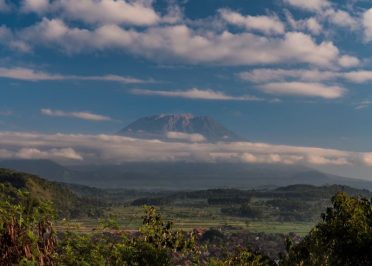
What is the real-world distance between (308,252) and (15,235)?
26.9m

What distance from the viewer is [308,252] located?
45.8 metres

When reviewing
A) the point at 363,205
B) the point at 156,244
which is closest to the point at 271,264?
the point at 363,205

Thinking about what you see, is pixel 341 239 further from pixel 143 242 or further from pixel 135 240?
pixel 135 240

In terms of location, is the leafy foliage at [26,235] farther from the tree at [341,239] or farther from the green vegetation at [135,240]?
the tree at [341,239]

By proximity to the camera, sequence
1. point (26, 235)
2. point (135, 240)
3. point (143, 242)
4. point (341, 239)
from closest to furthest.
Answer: point (26, 235) < point (143, 242) < point (135, 240) < point (341, 239)

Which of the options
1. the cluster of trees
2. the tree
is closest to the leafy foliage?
the cluster of trees

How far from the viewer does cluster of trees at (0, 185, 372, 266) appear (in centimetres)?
2772

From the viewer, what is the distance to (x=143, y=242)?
119 feet

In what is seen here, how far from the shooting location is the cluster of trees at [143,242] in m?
27.7

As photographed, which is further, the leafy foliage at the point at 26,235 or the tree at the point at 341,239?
the tree at the point at 341,239

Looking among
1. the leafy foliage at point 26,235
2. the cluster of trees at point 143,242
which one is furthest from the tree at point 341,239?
the leafy foliage at point 26,235

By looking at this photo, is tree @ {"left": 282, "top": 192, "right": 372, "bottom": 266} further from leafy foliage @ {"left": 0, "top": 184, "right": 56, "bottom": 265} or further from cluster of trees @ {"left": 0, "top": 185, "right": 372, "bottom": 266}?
leafy foliage @ {"left": 0, "top": 184, "right": 56, "bottom": 265}

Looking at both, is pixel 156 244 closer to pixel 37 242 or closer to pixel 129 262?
pixel 129 262

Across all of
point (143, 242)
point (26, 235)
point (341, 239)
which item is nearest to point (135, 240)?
point (143, 242)
